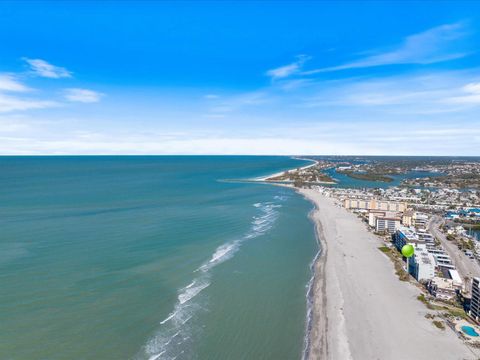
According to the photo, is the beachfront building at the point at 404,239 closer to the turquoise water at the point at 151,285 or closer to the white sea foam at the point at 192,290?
the turquoise water at the point at 151,285

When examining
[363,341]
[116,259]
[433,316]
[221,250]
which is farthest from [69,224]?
[433,316]

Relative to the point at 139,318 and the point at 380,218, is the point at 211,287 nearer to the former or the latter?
the point at 139,318

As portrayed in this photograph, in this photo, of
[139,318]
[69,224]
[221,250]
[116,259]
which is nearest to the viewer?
[139,318]

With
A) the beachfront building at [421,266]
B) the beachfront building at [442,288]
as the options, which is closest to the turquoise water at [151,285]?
the beachfront building at [421,266]

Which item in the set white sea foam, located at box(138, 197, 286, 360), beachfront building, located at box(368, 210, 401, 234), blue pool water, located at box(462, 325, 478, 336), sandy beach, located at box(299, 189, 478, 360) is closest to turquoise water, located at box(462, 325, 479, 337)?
blue pool water, located at box(462, 325, 478, 336)

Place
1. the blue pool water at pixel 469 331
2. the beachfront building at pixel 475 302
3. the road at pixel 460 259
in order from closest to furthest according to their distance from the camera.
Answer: the blue pool water at pixel 469 331, the beachfront building at pixel 475 302, the road at pixel 460 259

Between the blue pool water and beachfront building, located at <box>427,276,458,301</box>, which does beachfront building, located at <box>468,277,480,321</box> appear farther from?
beachfront building, located at <box>427,276,458,301</box>

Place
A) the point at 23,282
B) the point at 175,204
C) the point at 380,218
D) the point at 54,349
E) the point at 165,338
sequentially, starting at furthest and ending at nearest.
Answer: the point at 175,204, the point at 380,218, the point at 23,282, the point at 165,338, the point at 54,349
